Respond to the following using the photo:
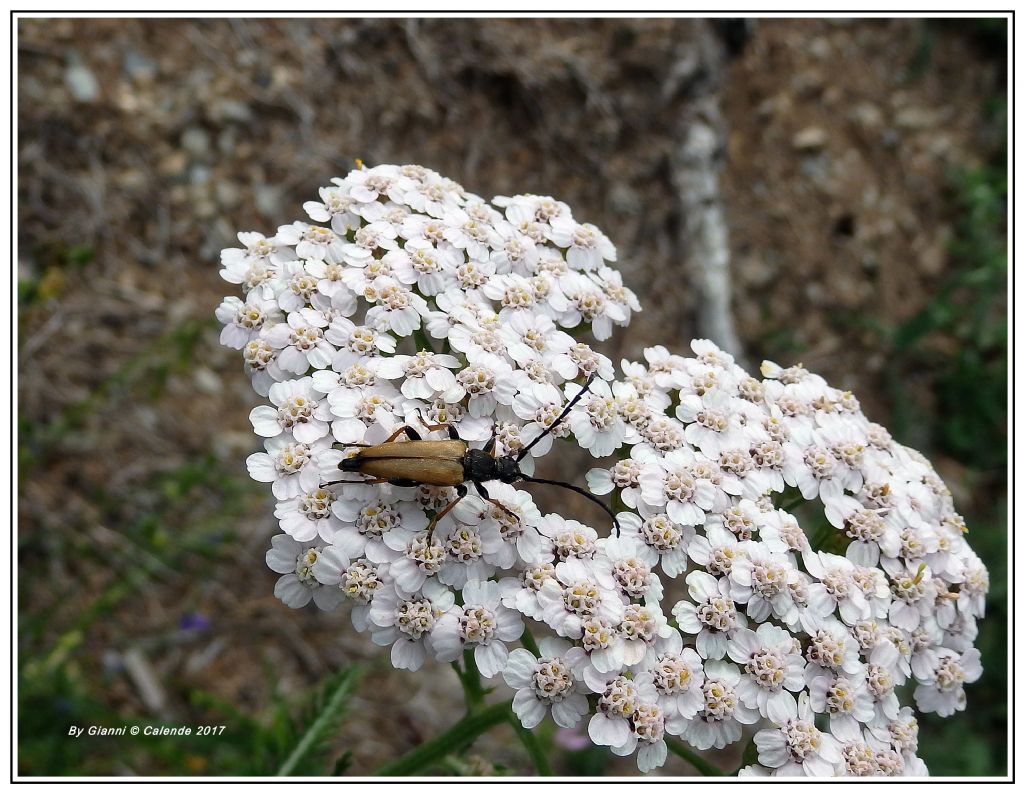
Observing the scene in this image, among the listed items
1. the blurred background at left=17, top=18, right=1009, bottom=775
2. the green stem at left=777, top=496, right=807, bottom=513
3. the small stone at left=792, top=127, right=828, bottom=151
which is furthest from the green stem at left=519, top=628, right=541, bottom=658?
the small stone at left=792, top=127, right=828, bottom=151

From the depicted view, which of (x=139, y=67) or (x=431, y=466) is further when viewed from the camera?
(x=139, y=67)

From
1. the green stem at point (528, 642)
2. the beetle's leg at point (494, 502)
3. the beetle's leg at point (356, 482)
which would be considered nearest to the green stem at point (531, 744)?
the green stem at point (528, 642)

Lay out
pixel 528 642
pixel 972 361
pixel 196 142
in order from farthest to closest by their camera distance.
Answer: pixel 972 361 → pixel 196 142 → pixel 528 642

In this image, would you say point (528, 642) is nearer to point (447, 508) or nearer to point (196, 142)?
point (447, 508)

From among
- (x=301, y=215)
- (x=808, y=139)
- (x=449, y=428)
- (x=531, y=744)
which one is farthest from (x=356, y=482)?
(x=808, y=139)

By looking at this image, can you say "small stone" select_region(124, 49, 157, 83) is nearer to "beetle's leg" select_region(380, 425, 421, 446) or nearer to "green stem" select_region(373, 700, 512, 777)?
"beetle's leg" select_region(380, 425, 421, 446)

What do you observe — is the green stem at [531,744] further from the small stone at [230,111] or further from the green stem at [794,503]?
the small stone at [230,111]
